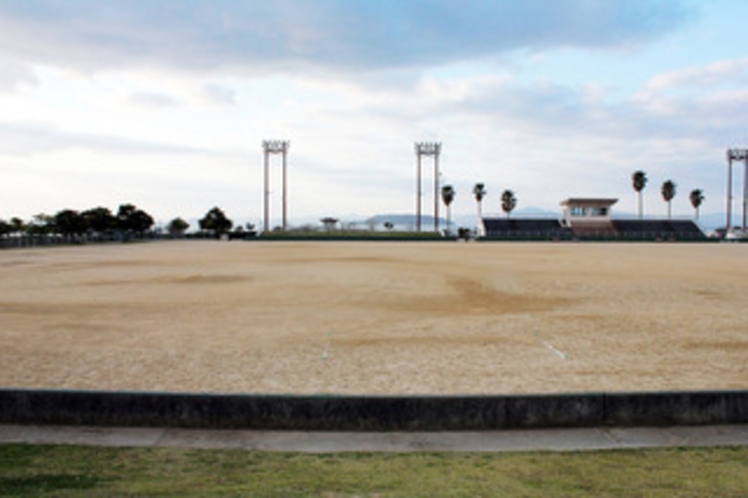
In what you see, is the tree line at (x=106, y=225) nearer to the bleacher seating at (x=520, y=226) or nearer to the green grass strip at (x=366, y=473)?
the bleacher seating at (x=520, y=226)

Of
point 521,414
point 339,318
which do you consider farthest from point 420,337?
point 521,414

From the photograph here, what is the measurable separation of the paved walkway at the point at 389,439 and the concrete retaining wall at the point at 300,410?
101 millimetres

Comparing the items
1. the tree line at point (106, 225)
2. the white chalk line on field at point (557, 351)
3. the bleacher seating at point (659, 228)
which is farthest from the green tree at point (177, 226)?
the white chalk line on field at point (557, 351)

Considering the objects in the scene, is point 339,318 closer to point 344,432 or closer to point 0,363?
point 0,363

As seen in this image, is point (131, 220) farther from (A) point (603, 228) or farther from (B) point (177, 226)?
(A) point (603, 228)

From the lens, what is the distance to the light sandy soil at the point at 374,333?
8.95m

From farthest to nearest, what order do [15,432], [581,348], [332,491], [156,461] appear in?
[581,348] → [15,432] → [156,461] → [332,491]

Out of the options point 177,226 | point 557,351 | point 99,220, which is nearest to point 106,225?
point 99,220

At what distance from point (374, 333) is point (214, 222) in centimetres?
8476

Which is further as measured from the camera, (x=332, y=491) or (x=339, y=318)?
(x=339, y=318)

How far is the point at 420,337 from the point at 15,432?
741 cm

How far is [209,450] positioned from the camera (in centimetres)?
593

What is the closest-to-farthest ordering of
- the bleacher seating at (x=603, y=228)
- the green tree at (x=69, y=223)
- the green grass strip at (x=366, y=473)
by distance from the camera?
the green grass strip at (x=366, y=473) < the green tree at (x=69, y=223) < the bleacher seating at (x=603, y=228)

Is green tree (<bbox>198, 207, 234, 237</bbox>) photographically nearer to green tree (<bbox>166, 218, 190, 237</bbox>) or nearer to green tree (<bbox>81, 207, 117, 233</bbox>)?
green tree (<bbox>166, 218, 190, 237</bbox>)
